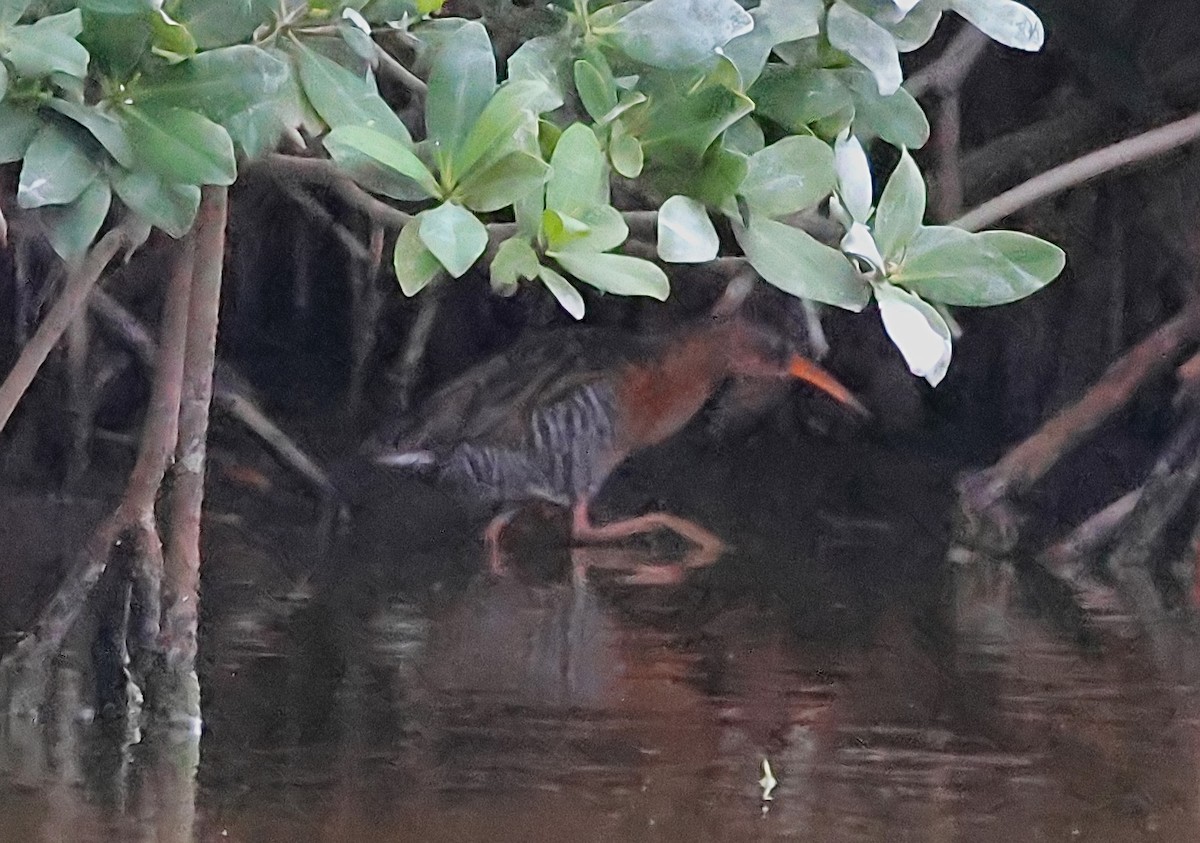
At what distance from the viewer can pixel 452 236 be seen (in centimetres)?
61

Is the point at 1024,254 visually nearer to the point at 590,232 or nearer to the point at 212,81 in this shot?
the point at 590,232

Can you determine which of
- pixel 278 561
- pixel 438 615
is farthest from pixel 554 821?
pixel 278 561

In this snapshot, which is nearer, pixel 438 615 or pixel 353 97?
pixel 353 97

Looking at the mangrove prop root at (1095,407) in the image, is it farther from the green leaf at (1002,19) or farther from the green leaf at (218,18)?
the green leaf at (218,18)

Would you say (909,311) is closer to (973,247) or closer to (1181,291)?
(973,247)

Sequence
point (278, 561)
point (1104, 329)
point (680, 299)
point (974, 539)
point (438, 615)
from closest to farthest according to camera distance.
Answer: point (438, 615) < point (278, 561) < point (974, 539) < point (1104, 329) < point (680, 299)

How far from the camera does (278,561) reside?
1612 mm

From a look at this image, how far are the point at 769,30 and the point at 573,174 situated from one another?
0.41 feet

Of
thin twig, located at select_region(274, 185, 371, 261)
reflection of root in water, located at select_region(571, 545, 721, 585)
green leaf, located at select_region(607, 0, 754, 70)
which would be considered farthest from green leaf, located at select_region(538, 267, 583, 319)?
thin twig, located at select_region(274, 185, 371, 261)

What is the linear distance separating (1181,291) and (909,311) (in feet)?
4.58

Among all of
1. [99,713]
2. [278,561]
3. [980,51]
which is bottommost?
[278,561]

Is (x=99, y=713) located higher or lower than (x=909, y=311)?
lower

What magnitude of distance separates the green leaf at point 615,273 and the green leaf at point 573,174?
20 mm

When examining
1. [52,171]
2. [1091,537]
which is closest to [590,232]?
[52,171]
